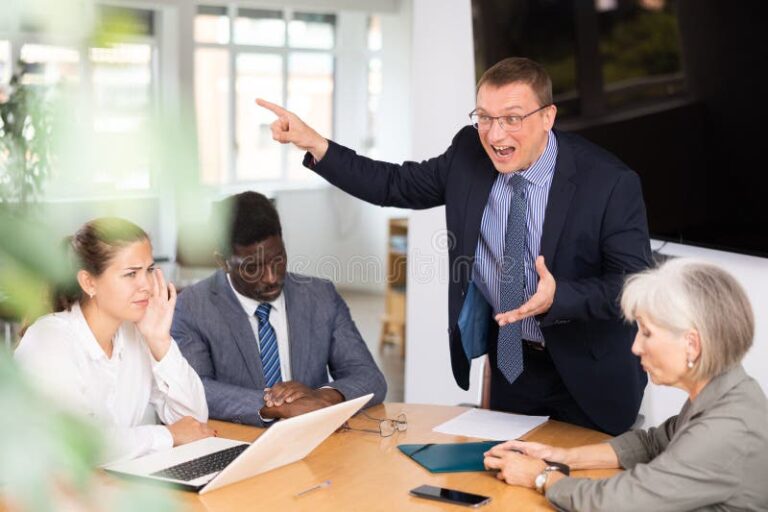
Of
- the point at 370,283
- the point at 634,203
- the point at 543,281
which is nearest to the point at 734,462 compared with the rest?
the point at 543,281

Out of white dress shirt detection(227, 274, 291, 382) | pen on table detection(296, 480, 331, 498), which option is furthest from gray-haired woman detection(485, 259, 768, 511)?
white dress shirt detection(227, 274, 291, 382)

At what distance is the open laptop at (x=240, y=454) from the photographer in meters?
1.99

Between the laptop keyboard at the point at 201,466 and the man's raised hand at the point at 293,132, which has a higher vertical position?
the man's raised hand at the point at 293,132

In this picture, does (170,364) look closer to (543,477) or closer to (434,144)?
(543,477)

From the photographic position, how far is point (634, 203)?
268 cm

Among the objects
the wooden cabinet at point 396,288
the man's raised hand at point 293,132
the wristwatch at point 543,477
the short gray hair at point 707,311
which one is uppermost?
the man's raised hand at point 293,132

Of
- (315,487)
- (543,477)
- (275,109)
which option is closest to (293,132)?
(275,109)

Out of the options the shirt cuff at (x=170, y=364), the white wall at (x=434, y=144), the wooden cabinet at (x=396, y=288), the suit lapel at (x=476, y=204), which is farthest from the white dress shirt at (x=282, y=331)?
the wooden cabinet at (x=396, y=288)

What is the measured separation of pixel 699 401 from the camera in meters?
1.92

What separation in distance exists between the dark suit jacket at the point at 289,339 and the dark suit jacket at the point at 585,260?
1.07 ft

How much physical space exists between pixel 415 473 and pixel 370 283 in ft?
27.1

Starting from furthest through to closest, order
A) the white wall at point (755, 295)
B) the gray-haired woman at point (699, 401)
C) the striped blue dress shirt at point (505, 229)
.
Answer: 1. the white wall at point (755, 295)
2. the striped blue dress shirt at point (505, 229)
3. the gray-haired woman at point (699, 401)

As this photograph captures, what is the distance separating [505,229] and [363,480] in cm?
90

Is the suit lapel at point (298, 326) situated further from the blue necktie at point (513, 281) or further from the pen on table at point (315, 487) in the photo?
the pen on table at point (315, 487)
